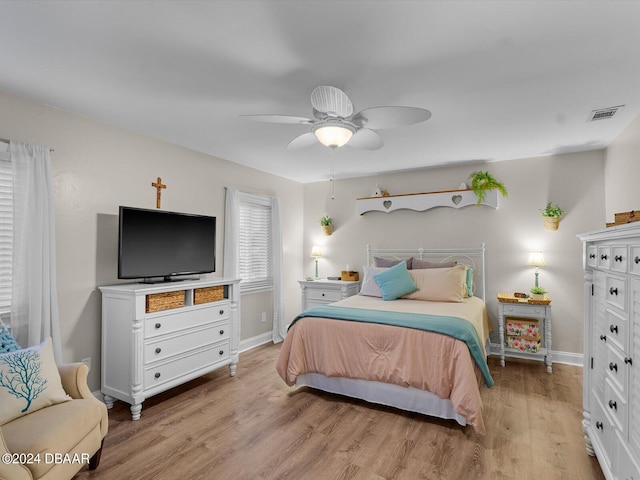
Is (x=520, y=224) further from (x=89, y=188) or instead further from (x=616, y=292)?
(x=89, y=188)

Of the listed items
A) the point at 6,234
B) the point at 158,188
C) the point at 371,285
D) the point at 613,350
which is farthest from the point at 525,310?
the point at 6,234

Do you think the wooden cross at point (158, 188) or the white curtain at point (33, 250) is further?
the wooden cross at point (158, 188)

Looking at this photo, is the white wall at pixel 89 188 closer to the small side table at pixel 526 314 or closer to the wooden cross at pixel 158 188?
the wooden cross at pixel 158 188

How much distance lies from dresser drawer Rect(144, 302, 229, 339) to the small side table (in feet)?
10.5

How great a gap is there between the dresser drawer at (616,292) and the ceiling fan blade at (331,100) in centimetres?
175

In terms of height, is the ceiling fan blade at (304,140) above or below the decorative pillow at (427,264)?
above

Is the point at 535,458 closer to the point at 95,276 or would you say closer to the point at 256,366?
the point at 256,366

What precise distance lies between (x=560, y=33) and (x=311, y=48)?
133cm

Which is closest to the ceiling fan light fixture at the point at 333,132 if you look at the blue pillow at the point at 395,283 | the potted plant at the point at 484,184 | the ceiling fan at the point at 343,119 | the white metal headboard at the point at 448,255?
the ceiling fan at the point at 343,119

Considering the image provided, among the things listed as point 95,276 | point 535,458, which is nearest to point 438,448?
point 535,458

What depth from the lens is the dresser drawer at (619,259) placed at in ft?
5.53

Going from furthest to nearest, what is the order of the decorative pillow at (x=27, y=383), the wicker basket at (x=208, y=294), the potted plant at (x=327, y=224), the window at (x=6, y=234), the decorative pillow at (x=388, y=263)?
the potted plant at (x=327, y=224), the decorative pillow at (x=388, y=263), the wicker basket at (x=208, y=294), the window at (x=6, y=234), the decorative pillow at (x=27, y=383)

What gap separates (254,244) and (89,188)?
2.30 meters

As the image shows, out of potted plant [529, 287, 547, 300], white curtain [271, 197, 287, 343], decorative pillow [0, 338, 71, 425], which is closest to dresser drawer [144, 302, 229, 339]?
decorative pillow [0, 338, 71, 425]
